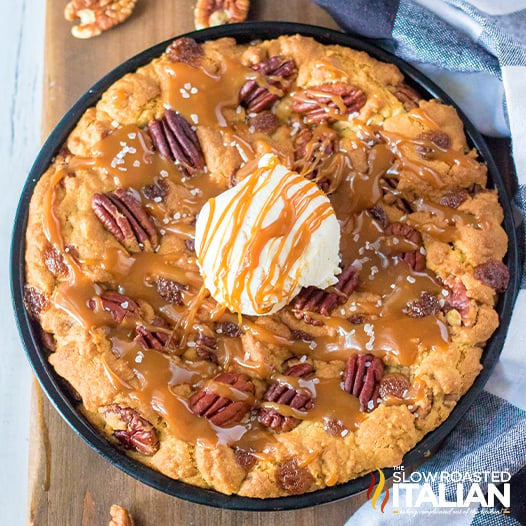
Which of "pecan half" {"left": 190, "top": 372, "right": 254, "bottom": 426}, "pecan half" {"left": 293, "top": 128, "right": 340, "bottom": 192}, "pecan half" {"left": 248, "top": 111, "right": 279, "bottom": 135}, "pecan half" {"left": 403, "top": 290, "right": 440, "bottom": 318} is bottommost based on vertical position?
"pecan half" {"left": 190, "top": 372, "right": 254, "bottom": 426}

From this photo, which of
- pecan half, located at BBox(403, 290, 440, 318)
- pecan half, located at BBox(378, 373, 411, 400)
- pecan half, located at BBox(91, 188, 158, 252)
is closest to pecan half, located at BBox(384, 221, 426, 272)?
pecan half, located at BBox(403, 290, 440, 318)

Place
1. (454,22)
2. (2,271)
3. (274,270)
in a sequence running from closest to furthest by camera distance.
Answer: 1. (274,270)
2. (454,22)
3. (2,271)

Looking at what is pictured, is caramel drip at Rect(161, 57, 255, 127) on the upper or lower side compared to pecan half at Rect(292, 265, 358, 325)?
upper

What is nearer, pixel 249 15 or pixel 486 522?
pixel 486 522

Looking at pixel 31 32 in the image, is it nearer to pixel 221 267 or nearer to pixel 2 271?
pixel 2 271

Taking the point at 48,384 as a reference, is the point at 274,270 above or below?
above

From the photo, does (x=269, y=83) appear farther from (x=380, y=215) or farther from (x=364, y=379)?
(x=364, y=379)

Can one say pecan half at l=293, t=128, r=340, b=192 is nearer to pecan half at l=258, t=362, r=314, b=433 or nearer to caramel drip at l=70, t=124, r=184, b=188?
caramel drip at l=70, t=124, r=184, b=188

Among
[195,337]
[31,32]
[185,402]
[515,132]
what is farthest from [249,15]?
[185,402]
